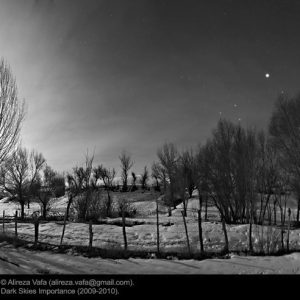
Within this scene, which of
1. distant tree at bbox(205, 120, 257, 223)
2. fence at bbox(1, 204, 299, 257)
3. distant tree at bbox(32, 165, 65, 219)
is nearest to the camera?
fence at bbox(1, 204, 299, 257)

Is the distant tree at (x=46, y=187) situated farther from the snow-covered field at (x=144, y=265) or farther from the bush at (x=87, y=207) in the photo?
the snow-covered field at (x=144, y=265)

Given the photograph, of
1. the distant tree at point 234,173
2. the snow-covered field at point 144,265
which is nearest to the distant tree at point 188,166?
the distant tree at point 234,173

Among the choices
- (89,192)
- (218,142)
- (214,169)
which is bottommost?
(89,192)

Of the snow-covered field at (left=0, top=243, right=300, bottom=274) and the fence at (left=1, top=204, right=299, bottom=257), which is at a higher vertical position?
the snow-covered field at (left=0, top=243, right=300, bottom=274)

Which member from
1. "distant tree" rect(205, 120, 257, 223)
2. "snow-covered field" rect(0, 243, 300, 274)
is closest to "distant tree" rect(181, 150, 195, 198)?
"distant tree" rect(205, 120, 257, 223)

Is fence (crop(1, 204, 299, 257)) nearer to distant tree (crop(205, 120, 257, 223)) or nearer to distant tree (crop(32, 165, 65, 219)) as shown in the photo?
distant tree (crop(205, 120, 257, 223))

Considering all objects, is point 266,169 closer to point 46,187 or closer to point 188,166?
point 188,166

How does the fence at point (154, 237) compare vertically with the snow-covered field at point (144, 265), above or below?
below

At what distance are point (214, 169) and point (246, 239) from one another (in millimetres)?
11485

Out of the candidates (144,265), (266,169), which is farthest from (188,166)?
(144,265)

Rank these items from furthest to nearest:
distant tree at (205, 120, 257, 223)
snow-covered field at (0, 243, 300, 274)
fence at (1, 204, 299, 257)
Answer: distant tree at (205, 120, 257, 223)
fence at (1, 204, 299, 257)
snow-covered field at (0, 243, 300, 274)
